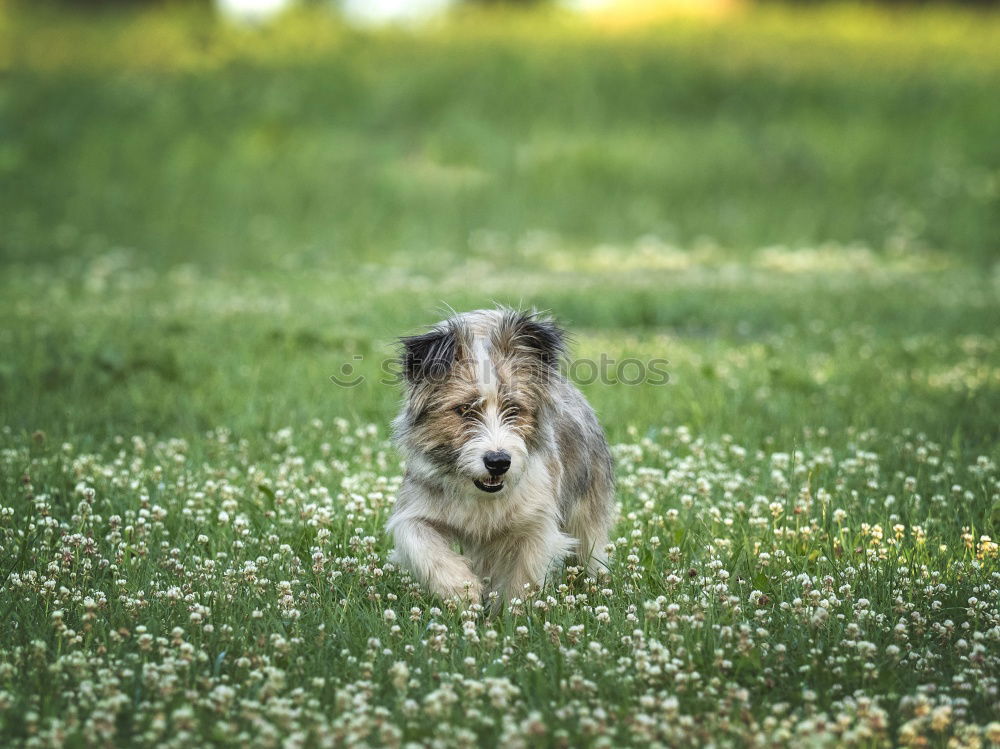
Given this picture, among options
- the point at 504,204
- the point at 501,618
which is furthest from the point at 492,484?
the point at 504,204

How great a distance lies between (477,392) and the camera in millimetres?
5422

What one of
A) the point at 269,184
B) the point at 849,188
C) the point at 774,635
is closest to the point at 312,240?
the point at 269,184

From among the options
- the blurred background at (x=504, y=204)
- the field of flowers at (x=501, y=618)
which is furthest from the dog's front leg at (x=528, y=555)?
the blurred background at (x=504, y=204)

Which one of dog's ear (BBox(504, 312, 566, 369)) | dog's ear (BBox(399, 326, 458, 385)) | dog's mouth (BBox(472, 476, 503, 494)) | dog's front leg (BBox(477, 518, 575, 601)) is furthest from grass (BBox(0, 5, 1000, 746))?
dog's ear (BBox(504, 312, 566, 369))

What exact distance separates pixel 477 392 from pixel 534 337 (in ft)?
1.31

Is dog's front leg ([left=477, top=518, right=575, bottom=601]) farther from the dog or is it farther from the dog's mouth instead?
the dog's mouth

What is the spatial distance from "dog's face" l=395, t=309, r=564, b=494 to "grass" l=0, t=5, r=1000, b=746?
60cm

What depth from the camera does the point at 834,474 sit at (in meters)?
7.21

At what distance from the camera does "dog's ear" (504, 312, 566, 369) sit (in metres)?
5.55

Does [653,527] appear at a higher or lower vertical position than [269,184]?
lower

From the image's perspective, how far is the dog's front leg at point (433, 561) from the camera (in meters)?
5.27

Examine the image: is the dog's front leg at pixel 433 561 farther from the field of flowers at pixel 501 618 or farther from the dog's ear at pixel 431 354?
the dog's ear at pixel 431 354

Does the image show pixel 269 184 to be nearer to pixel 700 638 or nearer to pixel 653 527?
pixel 653 527

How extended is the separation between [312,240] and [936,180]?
1080 cm
